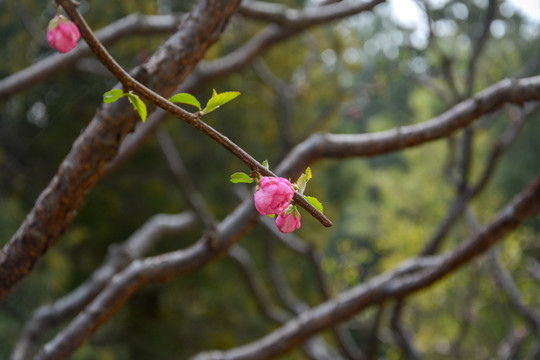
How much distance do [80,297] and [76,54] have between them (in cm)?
115

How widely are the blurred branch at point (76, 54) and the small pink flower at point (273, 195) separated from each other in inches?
66.6

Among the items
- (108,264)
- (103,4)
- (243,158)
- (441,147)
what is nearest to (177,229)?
(108,264)

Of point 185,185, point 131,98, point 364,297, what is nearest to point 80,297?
point 185,185

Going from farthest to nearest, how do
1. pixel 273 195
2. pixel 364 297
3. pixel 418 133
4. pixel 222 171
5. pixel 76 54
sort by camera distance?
pixel 222 171 → pixel 76 54 → pixel 364 297 → pixel 418 133 → pixel 273 195

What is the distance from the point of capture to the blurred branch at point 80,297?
249cm

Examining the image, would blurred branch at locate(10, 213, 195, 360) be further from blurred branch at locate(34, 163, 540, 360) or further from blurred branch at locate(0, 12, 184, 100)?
blurred branch at locate(0, 12, 184, 100)

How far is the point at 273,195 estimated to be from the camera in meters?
0.67

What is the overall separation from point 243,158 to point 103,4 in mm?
4294

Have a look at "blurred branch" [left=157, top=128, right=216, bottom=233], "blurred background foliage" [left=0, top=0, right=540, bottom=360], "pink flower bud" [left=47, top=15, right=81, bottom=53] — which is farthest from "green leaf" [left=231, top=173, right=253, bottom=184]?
Answer: "blurred background foliage" [left=0, top=0, right=540, bottom=360]

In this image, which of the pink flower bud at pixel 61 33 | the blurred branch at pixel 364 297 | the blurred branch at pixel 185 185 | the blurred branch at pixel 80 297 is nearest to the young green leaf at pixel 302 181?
the pink flower bud at pixel 61 33

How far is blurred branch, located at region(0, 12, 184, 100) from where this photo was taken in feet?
7.84

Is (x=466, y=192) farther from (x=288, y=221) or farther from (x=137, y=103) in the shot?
(x=137, y=103)

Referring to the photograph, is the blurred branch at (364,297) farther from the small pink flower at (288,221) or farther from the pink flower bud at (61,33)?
the pink flower bud at (61,33)

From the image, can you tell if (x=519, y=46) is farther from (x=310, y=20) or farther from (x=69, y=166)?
(x=69, y=166)
